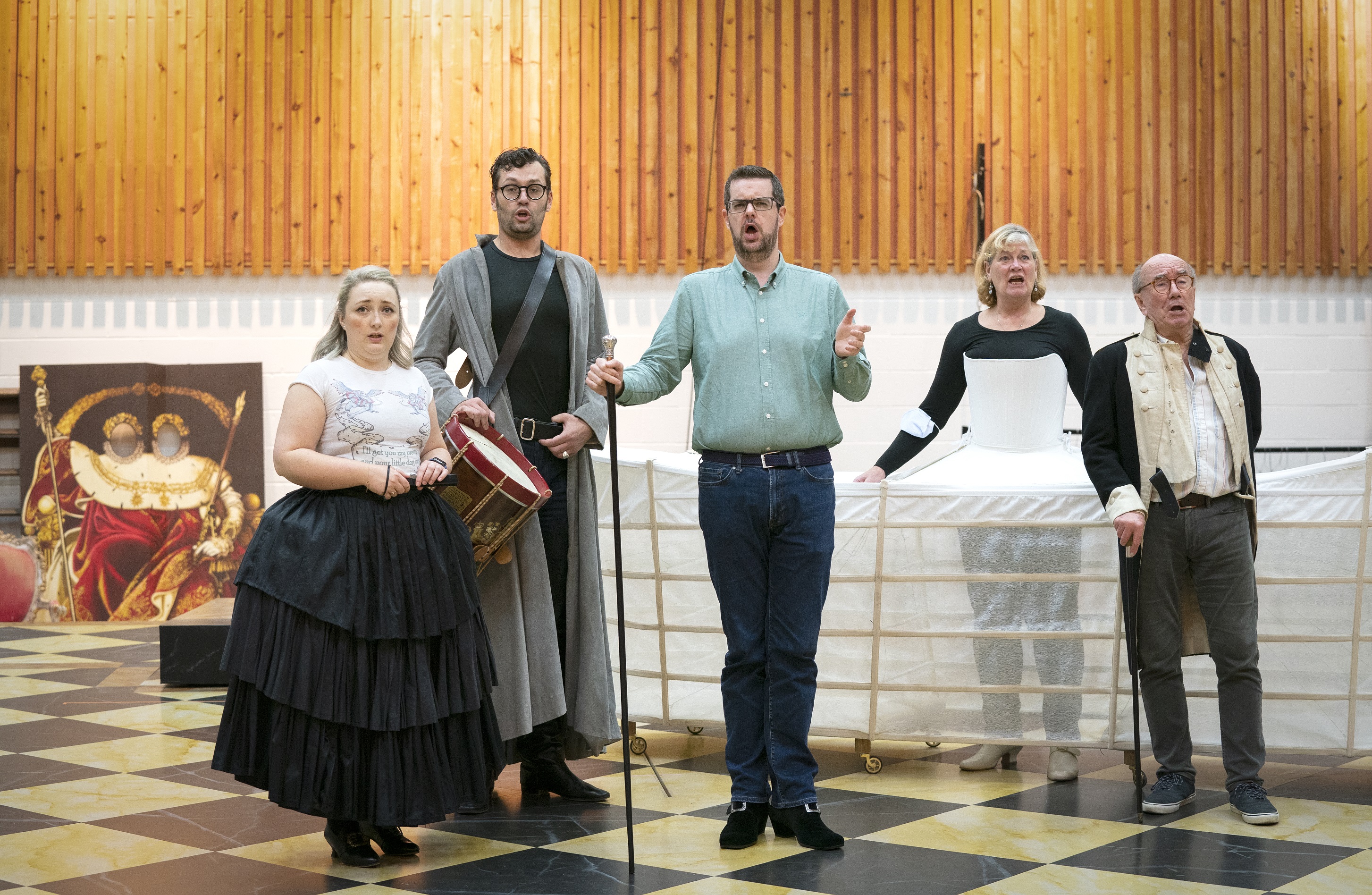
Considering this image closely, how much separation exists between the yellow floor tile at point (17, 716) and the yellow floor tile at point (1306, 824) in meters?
3.62

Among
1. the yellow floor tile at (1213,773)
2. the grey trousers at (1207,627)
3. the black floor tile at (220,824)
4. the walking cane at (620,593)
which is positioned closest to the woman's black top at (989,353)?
the grey trousers at (1207,627)

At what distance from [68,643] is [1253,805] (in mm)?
5421

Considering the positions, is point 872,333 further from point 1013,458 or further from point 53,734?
point 53,734

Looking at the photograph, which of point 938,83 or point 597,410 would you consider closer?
point 597,410

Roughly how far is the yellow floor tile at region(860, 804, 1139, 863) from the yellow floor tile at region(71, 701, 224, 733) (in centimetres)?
249

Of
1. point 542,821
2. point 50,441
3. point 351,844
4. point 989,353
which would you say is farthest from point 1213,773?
point 50,441

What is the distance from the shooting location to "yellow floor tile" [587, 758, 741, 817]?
3.20m

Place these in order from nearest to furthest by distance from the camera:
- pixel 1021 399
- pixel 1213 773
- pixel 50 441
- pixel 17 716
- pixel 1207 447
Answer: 1. pixel 1207 447
2. pixel 1213 773
3. pixel 1021 399
4. pixel 17 716
5. pixel 50 441

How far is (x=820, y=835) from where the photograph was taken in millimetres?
2750

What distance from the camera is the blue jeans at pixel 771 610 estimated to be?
2842mm

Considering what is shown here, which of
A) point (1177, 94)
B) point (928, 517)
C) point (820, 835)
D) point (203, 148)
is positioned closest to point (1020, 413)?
point (928, 517)

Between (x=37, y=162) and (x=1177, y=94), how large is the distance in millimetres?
6407

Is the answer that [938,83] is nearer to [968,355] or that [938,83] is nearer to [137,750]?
[968,355]

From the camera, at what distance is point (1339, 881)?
8.11 ft
